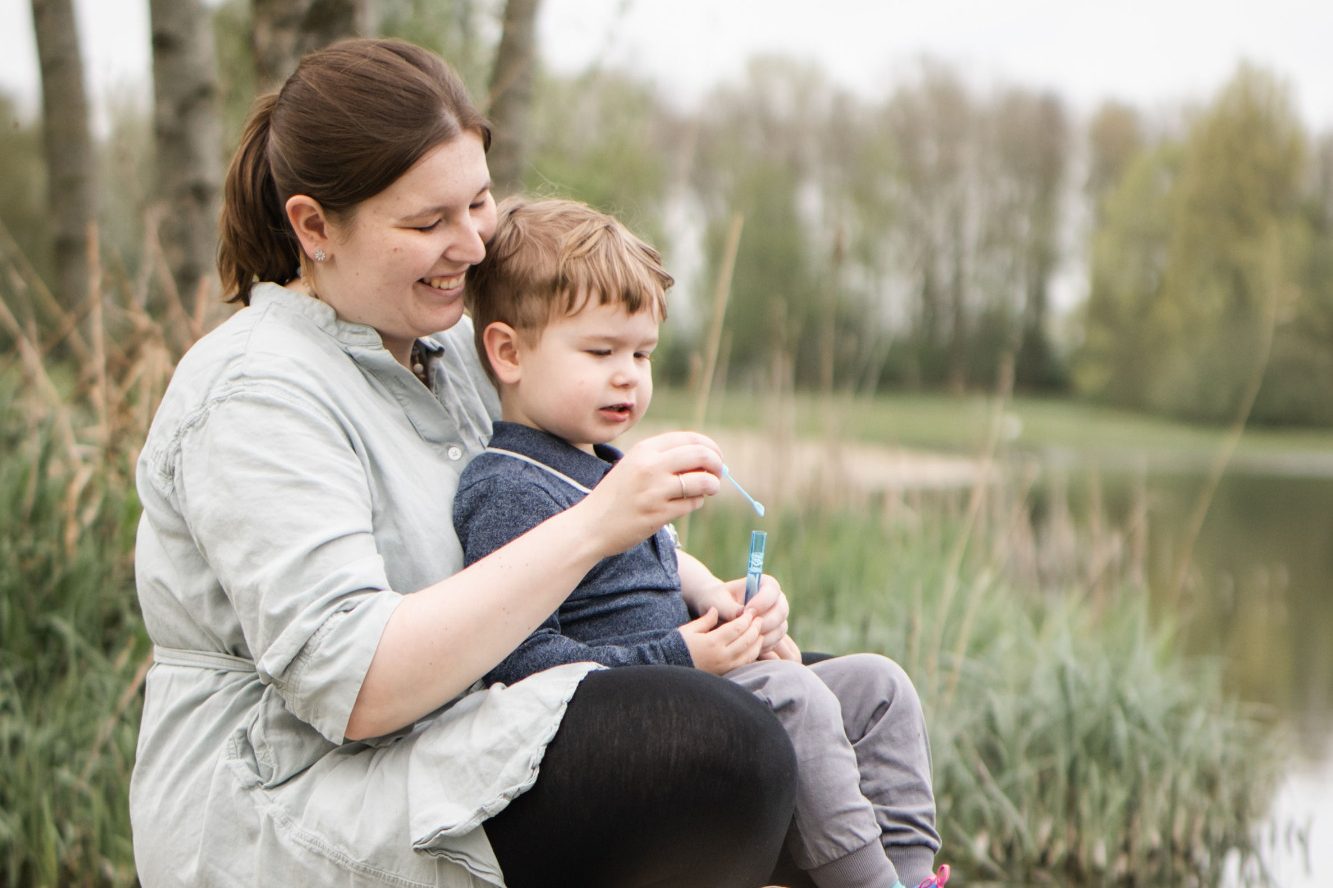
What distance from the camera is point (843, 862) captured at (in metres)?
1.47

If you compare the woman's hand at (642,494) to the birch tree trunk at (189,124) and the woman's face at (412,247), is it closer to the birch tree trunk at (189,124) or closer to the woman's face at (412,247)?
the woman's face at (412,247)

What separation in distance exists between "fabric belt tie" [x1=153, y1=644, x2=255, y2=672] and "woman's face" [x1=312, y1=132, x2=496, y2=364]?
0.39m

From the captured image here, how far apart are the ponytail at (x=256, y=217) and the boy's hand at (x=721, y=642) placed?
0.61 meters

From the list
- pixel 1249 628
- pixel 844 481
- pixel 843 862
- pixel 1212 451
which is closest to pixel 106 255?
pixel 844 481

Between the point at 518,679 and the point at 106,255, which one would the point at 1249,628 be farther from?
the point at 518,679

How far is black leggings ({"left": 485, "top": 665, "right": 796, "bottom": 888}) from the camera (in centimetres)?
132

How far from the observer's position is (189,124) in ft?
10.9

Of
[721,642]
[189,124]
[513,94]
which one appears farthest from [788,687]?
[513,94]

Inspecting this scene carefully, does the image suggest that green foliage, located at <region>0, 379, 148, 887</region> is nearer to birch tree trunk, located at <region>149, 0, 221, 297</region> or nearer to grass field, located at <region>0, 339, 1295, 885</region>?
grass field, located at <region>0, 339, 1295, 885</region>

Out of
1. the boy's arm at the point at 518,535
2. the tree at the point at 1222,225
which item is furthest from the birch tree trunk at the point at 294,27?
the tree at the point at 1222,225

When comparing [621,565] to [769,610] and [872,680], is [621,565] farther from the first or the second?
[872,680]

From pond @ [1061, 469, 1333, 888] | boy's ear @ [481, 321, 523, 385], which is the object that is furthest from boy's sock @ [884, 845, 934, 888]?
pond @ [1061, 469, 1333, 888]

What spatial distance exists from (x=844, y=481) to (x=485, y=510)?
2.78 metres

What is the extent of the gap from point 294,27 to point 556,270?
58.3 inches
